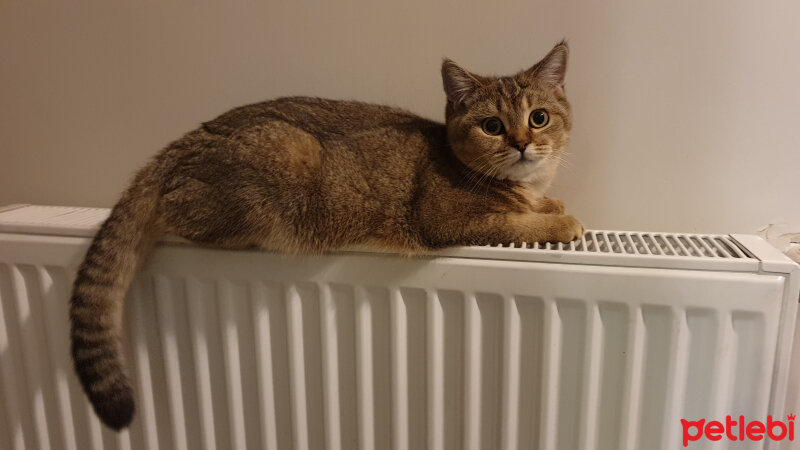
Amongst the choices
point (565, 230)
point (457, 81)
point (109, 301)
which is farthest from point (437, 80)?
point (109, 301)

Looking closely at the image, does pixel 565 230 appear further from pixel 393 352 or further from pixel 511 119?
pixel 393 352

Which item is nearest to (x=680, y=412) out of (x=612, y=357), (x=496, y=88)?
(x=612, y=357)

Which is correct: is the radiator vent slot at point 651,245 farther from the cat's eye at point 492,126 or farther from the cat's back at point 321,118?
the cat's back at point 321,118

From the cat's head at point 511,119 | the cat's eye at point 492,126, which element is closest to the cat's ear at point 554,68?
the cat's head at point 511,119

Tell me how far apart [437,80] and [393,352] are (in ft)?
1.70

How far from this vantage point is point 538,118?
88 cm

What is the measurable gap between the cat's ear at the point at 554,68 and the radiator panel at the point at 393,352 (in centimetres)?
32

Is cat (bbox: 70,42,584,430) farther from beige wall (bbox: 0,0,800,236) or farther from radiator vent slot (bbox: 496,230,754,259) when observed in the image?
beige wall (bbox: 0,0,800,236)

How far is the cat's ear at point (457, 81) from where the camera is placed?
866mm

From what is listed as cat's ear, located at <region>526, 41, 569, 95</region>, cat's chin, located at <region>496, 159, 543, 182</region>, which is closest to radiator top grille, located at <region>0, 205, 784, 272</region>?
cat's chin, located at <region>496, 159, 543, 182</region>

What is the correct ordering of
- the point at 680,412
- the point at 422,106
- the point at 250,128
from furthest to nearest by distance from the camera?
the point at 422,106
the point at 250,128
the point at 680,412

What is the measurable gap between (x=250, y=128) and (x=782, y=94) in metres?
0.89

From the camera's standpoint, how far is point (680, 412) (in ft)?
2.56

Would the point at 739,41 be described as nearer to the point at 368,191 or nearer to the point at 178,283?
the point at 368,191
